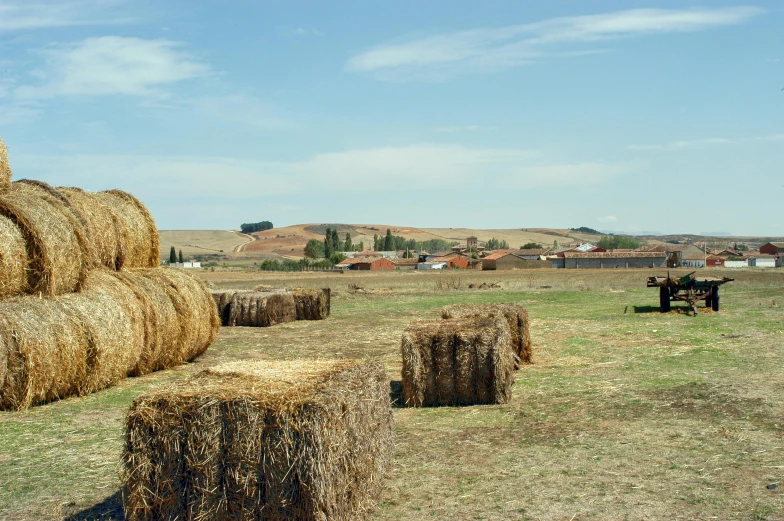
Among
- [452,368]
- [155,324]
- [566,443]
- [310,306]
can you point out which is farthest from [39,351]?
[310,306]

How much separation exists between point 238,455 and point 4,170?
1003 cm

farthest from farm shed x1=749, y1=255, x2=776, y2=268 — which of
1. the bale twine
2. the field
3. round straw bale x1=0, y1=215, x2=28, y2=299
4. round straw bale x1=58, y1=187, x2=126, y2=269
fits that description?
round straw bale x1=0, y1=215, x2=28, y2=299

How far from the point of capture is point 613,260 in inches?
3649

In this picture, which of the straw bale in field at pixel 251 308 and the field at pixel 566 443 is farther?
the straw bale in field at pixel 251 308

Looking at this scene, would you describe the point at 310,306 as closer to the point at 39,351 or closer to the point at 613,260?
the point at 39,351

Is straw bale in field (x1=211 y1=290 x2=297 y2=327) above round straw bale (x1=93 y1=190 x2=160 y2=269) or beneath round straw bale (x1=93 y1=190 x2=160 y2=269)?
beneath

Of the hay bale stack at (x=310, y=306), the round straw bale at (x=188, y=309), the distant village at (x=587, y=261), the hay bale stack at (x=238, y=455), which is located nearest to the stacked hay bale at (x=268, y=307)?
the hay bale stack at (x=310, y=306)

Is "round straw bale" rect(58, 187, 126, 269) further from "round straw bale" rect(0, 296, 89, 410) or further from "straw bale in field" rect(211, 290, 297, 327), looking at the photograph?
"straw bale in field" rect(211, 290, 297, 327)

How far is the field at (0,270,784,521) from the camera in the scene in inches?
270

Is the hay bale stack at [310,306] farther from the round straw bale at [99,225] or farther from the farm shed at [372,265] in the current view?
the farm shed at [372,265]

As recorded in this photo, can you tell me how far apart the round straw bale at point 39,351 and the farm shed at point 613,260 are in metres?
82.9

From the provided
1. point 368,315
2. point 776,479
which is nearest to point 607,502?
point 776,479

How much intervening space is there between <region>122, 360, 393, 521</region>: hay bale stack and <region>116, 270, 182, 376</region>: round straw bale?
8851 mm

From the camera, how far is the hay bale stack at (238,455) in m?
5.73
